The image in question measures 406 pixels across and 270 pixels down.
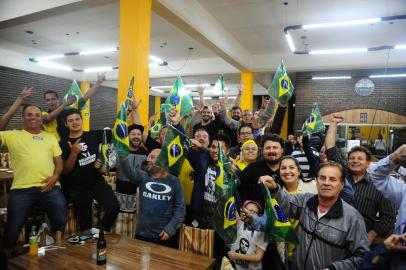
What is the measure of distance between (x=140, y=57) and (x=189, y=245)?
111 inches

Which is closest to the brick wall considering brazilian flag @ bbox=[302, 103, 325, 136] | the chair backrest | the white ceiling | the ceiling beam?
the white ceiling

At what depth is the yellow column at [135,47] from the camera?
13.7 ft

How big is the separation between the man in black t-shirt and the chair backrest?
1032 mm

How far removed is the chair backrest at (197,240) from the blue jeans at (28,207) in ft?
4.58

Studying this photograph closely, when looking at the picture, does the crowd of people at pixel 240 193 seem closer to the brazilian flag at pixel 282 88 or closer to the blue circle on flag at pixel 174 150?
the blue circle on flag at pixel 174 150

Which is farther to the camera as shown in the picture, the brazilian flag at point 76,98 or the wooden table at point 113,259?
the brazilian flag at point 76,98

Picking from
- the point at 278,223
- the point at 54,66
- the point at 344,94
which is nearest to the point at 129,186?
the point at 278,223

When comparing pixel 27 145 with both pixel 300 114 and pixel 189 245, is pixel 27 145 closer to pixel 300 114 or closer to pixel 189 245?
pixel 189 245

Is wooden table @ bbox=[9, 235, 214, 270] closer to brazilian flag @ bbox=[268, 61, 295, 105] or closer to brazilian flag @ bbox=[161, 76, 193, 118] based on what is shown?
brazilian flag @ bbox=[161, 76, 193, 118]

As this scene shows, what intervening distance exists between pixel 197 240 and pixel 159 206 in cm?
49

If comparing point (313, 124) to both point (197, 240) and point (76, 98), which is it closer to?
point (197, 240)

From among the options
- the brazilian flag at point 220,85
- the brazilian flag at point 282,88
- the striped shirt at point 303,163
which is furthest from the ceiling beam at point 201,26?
the striped shirt at point 303,163

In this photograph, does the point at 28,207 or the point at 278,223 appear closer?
the point at 278,223

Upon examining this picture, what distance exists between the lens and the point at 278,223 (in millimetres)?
1994
